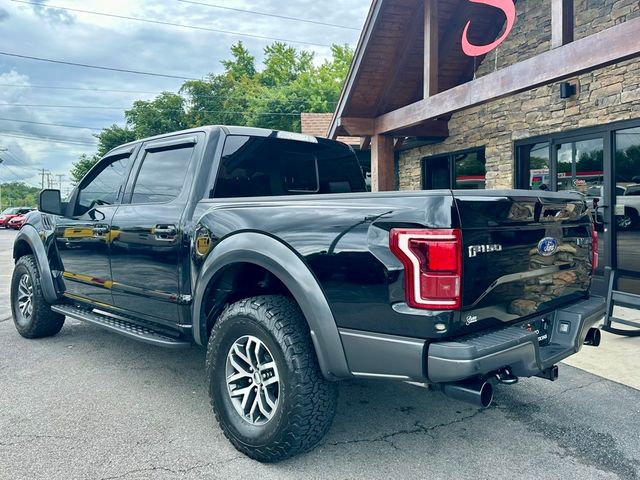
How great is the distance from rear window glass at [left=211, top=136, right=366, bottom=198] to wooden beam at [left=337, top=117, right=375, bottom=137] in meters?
4.52

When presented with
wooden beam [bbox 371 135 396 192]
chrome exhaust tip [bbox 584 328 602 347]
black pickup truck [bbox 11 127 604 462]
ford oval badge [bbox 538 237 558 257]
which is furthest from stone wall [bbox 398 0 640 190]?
ford oval badge [bbox 538 237 558 257]

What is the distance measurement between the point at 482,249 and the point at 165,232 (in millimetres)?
2071

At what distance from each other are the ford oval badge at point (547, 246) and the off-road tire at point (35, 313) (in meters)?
4.38

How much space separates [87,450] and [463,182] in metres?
8.32

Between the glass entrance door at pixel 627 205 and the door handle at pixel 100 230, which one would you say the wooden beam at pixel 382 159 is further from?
the door handle at pixel 100 230

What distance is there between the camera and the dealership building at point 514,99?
5949mm

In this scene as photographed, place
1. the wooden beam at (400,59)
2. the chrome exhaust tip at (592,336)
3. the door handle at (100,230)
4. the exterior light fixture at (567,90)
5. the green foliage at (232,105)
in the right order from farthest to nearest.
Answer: the green foliage at (232,105) < the wooden beam at (400,59) < the exterior light fixture at (567,90) < the door handle at (100,230) < the chrome exhaust tip at (592,336)

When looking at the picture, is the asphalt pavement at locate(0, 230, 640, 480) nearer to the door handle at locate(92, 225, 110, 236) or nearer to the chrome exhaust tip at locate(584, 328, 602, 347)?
the chrome exhaust tip at locate(584, 328, 602, 347)

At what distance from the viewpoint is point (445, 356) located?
2172 mm

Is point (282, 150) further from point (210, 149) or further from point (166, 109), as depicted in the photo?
point (166, 109)

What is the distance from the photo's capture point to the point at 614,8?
6.74 metres

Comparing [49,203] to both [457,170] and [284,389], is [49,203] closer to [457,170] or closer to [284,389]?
[284,389]

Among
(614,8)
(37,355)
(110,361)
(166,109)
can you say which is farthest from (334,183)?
(166,109)

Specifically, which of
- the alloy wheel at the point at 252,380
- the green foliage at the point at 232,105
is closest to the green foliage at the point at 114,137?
the green foliage at the point at 232,105
